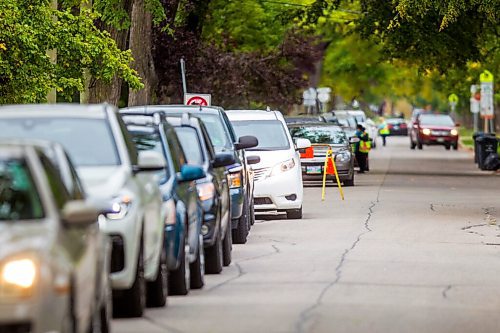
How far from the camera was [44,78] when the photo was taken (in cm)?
2634

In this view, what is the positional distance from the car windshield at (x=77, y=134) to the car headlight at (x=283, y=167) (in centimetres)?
1286

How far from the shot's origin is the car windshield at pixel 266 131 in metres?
26.3

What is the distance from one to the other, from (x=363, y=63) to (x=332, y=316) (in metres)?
74.7

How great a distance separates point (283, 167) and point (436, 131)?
48.1 meters

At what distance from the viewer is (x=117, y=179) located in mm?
12336

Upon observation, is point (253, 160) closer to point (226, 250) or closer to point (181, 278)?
point (226, 250)

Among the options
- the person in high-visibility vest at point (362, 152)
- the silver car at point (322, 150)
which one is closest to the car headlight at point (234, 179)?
the silver car at point (322, 150)

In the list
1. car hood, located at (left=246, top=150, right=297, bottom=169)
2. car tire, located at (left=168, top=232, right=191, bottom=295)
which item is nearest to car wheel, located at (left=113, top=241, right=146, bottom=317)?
car tire, located at (left=168, top=232, right=191, bottom=295)

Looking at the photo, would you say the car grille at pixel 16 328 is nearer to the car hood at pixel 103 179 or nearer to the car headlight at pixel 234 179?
the car hood at pixel 103 179

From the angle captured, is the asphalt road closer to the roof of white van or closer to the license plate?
the roof of white van

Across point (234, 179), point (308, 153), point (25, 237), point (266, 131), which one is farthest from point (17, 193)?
point (308, 153)

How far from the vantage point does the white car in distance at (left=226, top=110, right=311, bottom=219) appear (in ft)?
84.3

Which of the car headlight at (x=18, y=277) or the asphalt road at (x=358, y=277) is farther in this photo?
the asphalt road at (x=358, y=277)

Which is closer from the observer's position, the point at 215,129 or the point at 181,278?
the point at 181,278
